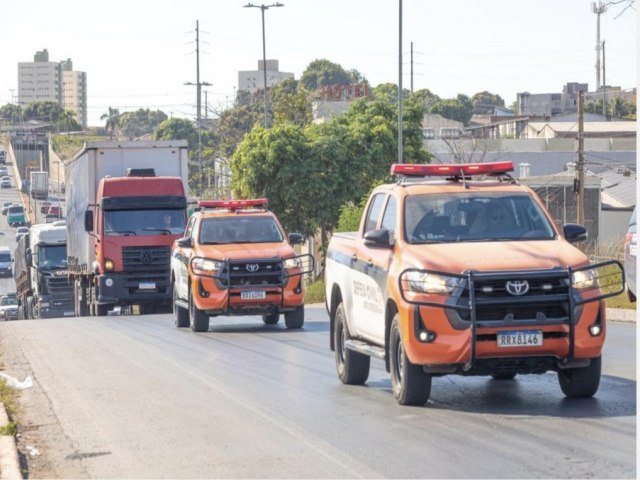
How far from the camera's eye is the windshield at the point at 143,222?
1276 inches

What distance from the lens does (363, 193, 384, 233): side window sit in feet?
45.4

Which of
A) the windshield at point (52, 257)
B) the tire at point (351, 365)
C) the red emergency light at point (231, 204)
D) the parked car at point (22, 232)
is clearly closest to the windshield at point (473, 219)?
the tire at point (351, 365)

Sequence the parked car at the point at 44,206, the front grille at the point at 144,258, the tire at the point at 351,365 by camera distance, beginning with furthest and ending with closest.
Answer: the parked car at the point at 44,206 < the front grille at the point at 144,258 < the tire at the point at 351,365

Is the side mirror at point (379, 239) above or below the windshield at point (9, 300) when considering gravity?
above

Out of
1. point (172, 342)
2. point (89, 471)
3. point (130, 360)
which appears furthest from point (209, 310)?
point (89, 471)

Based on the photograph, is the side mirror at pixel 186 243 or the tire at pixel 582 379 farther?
A: the side mirror at pixel 186 243

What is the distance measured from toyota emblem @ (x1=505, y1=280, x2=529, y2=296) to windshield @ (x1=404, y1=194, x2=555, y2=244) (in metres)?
1.12

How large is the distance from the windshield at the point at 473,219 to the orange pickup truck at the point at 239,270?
10094mm

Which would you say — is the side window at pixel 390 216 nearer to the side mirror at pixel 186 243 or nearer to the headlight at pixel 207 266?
the headlight at pixel 207 266

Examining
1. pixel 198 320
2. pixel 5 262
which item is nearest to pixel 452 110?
pixel 5 262

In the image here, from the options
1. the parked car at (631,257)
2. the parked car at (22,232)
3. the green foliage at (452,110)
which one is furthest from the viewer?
the green foliage at (452,110)

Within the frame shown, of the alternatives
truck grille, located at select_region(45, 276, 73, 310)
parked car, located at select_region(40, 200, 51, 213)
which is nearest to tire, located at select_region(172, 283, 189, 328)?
truck grille, located at select_region(45, 276, 73, 310)

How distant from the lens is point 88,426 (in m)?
11.6

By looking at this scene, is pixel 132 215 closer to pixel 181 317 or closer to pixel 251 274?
pixel 181 317
